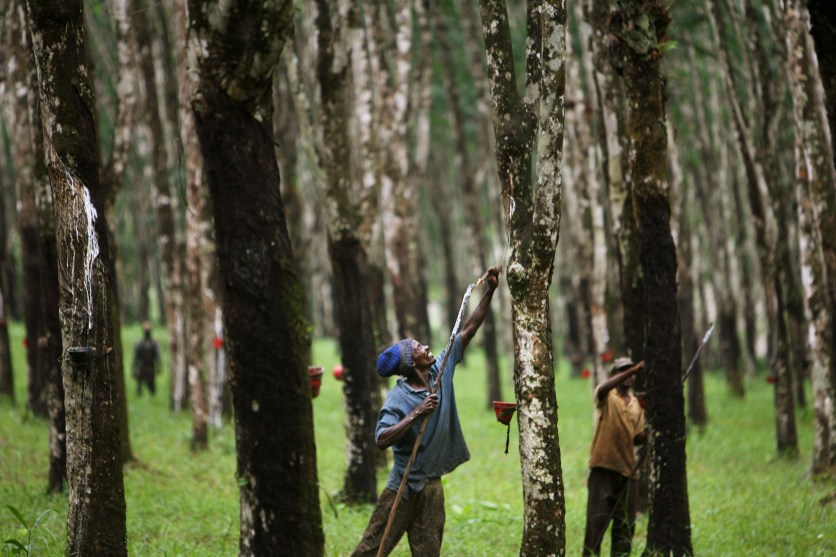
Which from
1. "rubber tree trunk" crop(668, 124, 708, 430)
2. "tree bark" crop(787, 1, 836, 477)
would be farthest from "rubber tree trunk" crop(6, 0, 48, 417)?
"tree bark" crop(787, 1, 836, 477)

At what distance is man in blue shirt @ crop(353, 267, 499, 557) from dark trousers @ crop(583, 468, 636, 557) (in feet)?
5.87

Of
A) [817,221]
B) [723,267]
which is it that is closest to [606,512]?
[817,221]

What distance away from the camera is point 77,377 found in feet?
19.7

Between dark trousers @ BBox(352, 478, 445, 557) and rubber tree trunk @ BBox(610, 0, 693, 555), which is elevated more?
rubber tree trunk @ BBox(610, 0, 693, 555)

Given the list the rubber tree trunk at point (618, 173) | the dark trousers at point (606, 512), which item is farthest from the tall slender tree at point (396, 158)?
the dark trousers at point (606, 512)

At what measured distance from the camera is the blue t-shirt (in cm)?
625

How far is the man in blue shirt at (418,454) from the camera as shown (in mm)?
6285

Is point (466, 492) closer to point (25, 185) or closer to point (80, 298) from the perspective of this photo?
point (80, 298)

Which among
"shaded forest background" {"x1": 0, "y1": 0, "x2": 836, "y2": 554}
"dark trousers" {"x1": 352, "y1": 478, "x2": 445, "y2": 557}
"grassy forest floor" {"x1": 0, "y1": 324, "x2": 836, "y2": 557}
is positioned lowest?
"grassy forest floor" {"x1": 0, "y1": 324, "x2": 836, "y2": 557}

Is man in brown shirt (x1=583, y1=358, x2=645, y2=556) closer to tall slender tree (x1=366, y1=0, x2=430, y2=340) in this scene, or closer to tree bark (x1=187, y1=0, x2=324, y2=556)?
tree bark (x1=187, y1=0, x2=324, y2=556)

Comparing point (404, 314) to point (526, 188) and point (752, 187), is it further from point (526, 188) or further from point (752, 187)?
point (526, 188)

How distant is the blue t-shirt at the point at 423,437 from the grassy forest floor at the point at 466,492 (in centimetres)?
189

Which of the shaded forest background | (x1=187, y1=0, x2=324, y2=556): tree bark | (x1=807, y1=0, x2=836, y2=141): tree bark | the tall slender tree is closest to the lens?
(x1=187, y1=0, x2=324, y2=556): tree bark

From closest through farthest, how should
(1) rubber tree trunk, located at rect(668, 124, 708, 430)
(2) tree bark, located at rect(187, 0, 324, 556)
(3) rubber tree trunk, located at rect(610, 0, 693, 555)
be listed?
1. (2) tree bark, located at rect(187, 0, 324, 556)
2. (3) rubber tree trunk, located at rect(610, 0, 693, 555)
3. (1) rubber tree trunk, located at rect(668, 124, 708, 430)
